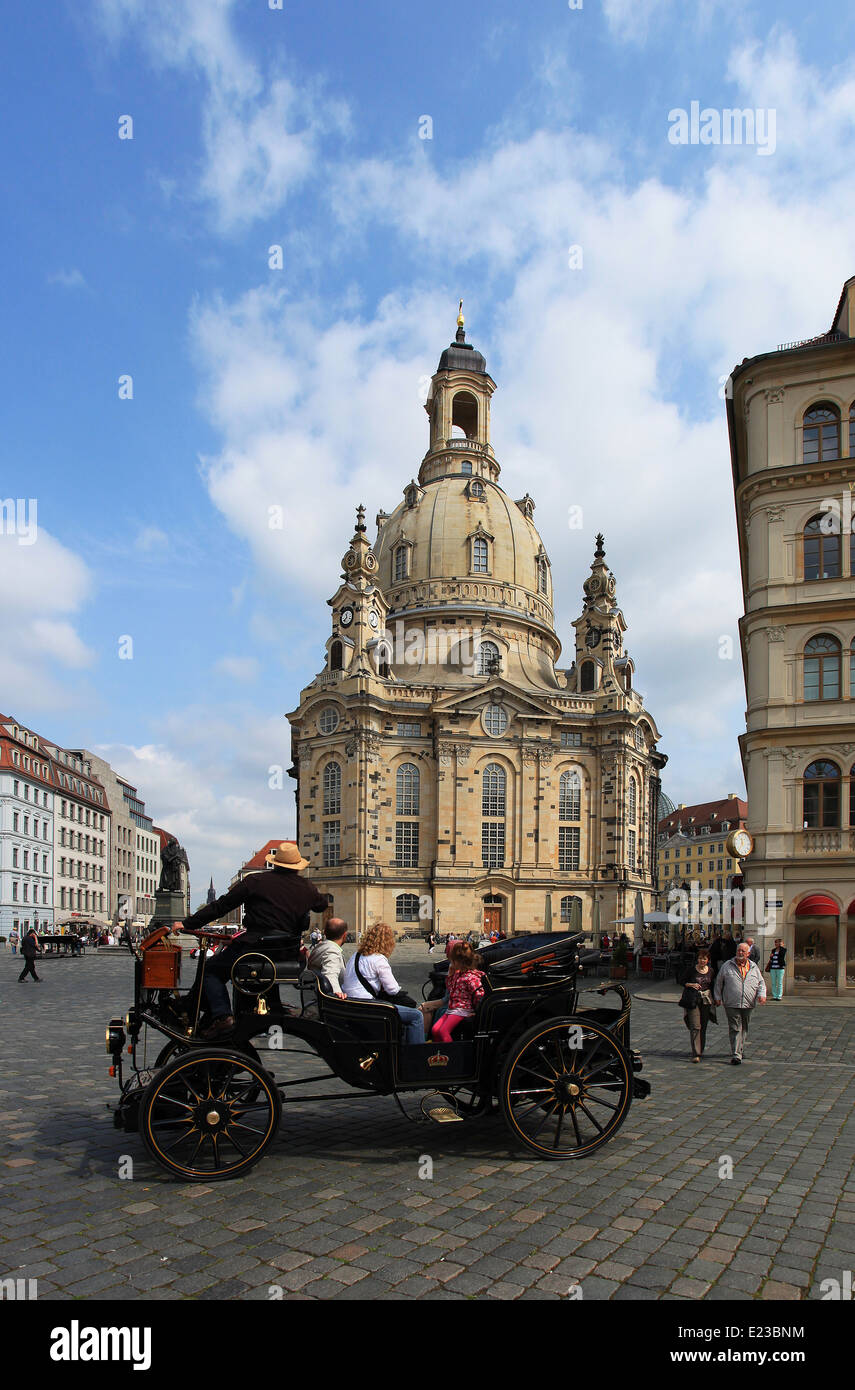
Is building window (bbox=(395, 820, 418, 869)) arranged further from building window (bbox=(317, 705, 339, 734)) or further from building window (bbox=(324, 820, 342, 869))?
building window (bbox=(317, 705, 339, 734))

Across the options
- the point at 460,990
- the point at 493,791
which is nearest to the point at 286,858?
the point at 460,990

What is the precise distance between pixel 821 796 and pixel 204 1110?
20.0 metres

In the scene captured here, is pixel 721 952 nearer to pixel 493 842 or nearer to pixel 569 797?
pixel 493 842

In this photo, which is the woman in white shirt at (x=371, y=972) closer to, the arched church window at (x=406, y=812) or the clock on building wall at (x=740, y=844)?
the clock on building wall at (x=740, y=844)

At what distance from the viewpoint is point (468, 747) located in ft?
192

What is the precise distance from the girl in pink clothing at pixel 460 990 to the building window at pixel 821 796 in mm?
17575

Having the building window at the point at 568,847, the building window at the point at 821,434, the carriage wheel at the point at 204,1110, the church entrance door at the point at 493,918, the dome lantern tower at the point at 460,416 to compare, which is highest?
the dome lantern tower at the point at 460,416

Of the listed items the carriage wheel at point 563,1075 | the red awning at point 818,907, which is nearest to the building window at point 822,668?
the red awning at point 818,907

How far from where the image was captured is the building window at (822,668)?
23.0 m

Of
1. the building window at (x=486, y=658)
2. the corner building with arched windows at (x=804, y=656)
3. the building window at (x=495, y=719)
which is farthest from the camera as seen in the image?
the building window at (x=486, y=658)
